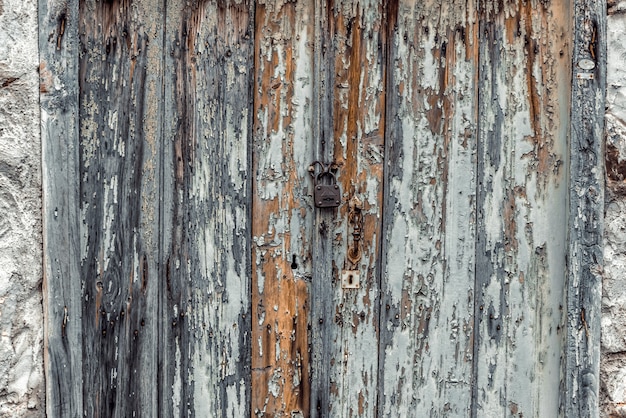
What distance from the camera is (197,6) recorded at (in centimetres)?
145

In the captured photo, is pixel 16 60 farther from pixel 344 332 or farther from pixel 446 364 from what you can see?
pixel 446 364

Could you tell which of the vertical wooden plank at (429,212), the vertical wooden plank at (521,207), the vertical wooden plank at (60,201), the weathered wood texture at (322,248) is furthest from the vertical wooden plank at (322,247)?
the vertical wooden plank at (60,201)

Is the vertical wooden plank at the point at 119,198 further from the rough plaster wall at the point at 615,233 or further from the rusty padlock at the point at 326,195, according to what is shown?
the rough plaster wall at the point at 615,233

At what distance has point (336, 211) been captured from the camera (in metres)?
1.49

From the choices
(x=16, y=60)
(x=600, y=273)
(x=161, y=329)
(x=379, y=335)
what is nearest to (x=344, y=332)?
(x=379, y=335)

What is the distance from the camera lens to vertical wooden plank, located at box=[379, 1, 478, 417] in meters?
1.48

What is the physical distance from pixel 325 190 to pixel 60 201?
22.5 inches

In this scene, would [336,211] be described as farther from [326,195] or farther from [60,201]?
[60,201]

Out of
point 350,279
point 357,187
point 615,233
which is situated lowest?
point 350,279

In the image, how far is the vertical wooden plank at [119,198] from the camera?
4.68 ft

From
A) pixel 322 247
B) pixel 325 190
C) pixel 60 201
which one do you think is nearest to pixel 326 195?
pixel 325 190

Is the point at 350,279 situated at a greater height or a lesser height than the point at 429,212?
lesser

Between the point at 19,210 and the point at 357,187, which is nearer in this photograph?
the point at 19,210

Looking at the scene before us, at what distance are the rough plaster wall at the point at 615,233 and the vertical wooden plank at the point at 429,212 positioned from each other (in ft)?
0.95
